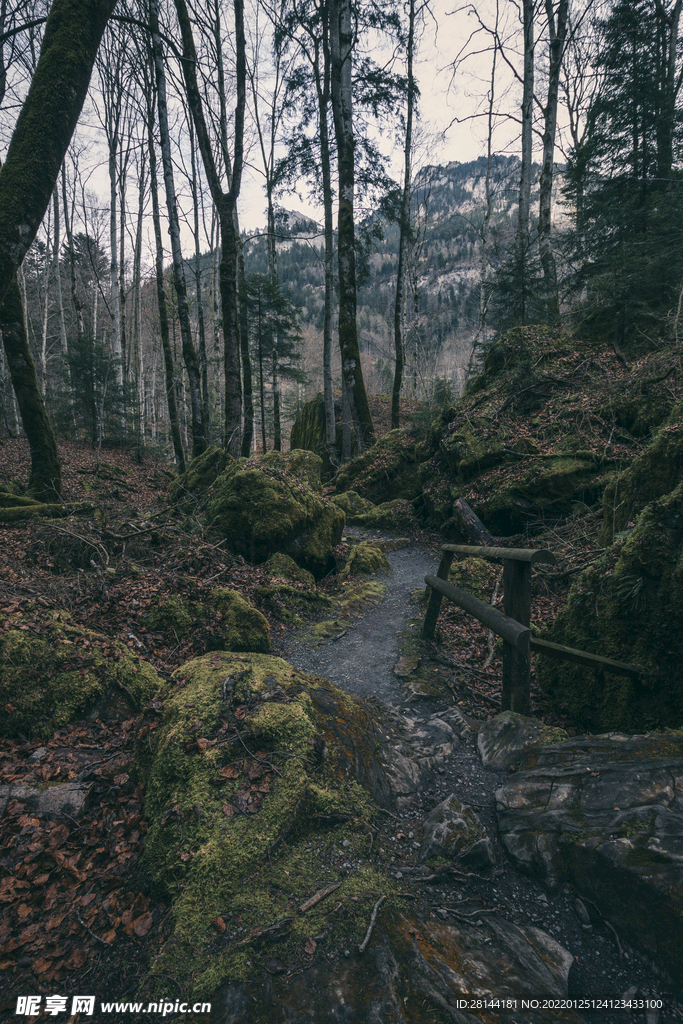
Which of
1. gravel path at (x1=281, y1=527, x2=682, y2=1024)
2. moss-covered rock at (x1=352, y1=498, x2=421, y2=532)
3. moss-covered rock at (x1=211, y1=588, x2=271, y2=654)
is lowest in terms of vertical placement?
gravel path at (x1=281, y1=527, x2=682, y2=1024)

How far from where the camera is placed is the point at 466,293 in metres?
70.5

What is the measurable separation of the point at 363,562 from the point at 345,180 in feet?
38.9

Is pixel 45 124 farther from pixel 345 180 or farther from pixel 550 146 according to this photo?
pixel 550 146

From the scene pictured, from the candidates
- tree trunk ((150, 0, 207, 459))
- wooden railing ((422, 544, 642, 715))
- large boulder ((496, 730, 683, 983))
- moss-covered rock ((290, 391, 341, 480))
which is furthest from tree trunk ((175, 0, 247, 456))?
large boulder ((496, 730, 683, 983))

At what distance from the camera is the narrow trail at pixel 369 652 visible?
4.82 metres

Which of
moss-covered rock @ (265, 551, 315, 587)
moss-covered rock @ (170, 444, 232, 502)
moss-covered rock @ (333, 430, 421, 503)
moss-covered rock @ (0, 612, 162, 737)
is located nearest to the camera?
moss-covered rock @ (0, 612, 162, 737)

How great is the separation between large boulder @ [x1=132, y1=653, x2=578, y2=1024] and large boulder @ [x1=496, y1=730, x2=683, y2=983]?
0.37m

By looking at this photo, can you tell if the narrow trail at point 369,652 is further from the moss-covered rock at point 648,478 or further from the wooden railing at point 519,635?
the moss-covered rock at point 648,478

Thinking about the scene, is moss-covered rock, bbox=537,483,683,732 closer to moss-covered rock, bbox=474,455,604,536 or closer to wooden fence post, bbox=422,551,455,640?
wooden fence post, bbox=422,551,455,640

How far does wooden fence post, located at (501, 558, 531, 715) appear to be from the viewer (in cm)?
365

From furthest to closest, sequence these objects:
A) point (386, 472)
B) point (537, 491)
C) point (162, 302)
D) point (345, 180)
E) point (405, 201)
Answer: point (405, 201) → point (162, 302) → point (345, 180) → point (386, 472) → point (537, 491)

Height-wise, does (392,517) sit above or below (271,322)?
below

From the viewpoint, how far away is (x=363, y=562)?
27.2 feet

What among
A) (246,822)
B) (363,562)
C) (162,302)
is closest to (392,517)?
(363,562)
